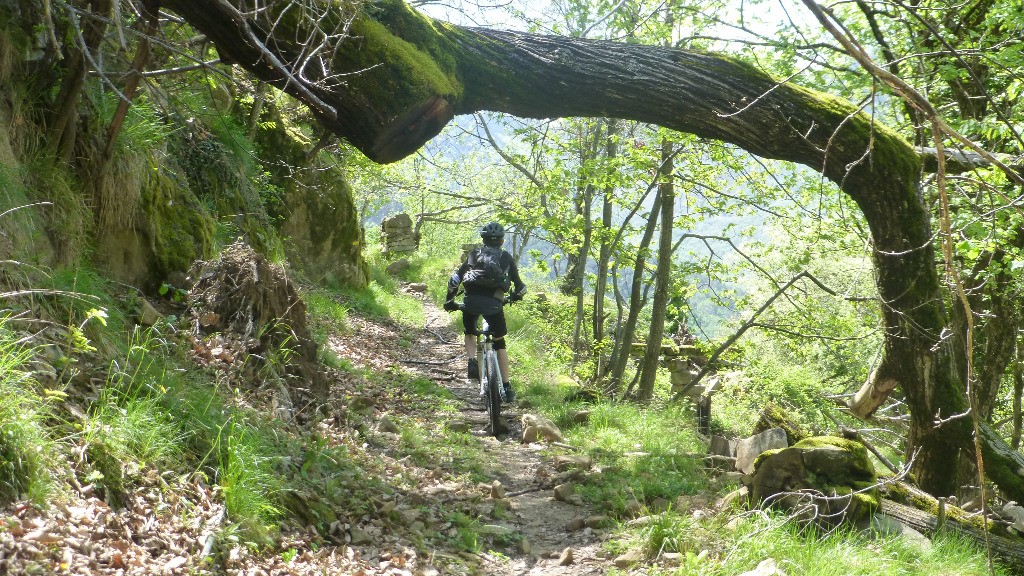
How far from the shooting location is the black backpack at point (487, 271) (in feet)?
23.3

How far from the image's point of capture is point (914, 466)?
5723mm

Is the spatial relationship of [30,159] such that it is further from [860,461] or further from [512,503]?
[860,461]

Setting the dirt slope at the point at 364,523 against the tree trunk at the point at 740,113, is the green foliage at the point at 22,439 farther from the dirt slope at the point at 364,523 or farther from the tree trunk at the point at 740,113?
the tree trunk at the point at 740,113

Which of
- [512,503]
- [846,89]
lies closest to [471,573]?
[512,503]

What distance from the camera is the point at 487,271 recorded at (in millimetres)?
7086

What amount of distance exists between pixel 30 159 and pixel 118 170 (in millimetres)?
660

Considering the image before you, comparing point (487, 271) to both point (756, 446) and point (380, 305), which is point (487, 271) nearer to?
point (756, 446)

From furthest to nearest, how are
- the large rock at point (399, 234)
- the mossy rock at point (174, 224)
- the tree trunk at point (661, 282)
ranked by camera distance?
the large rock at point (399, 234) < the tree trunk at point (661, 282) < the mossy rock at point (174, 224)

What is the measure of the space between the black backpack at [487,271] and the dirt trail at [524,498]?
146cm

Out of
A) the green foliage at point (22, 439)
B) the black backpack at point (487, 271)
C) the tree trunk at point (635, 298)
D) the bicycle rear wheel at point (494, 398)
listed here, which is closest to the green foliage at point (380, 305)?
the tree trunk at point (635, 298)

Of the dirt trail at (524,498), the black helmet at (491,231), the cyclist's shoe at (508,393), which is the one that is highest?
the black helmet at (491,231)

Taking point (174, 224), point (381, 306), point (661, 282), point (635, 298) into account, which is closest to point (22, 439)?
point (174, 224)

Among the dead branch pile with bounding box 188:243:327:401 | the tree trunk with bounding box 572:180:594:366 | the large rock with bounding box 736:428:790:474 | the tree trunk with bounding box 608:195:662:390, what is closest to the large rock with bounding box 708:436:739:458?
the large rock with bounding box 736:428:790:474

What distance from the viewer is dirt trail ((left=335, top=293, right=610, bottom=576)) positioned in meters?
4.16
